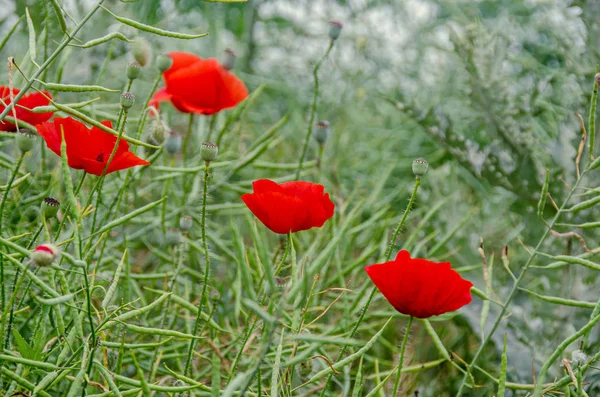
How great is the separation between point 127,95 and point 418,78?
1.61m

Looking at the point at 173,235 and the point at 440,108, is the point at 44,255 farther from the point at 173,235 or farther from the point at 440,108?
the point at 440,108

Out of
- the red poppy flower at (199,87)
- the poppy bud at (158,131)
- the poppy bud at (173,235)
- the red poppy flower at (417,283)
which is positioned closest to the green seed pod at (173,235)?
the poppy bud at (173,235)

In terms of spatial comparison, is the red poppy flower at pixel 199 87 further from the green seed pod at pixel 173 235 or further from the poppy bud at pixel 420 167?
the poppy bud at pixel 420 167

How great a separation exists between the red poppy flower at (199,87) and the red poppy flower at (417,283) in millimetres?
474

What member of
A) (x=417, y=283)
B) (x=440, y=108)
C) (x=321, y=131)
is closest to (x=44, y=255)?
(x=417, y=283)

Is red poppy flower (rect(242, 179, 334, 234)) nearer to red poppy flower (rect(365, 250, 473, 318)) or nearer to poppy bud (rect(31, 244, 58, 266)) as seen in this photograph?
red poppy flower (rect(365, 250, 473, 318))

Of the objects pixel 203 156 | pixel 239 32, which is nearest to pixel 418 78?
pixel 239 32

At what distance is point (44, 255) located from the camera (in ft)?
1.52

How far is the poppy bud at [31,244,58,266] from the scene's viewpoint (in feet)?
1.51

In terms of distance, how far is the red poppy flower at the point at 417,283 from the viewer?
0.63m

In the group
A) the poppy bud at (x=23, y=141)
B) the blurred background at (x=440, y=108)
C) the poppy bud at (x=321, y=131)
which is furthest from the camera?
the blurred background at (x=440, y=108)

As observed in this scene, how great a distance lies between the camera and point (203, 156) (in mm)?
667

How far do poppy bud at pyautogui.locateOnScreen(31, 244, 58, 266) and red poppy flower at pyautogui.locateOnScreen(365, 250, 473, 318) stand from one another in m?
0.28

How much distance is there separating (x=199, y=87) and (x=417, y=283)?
0.51 m
